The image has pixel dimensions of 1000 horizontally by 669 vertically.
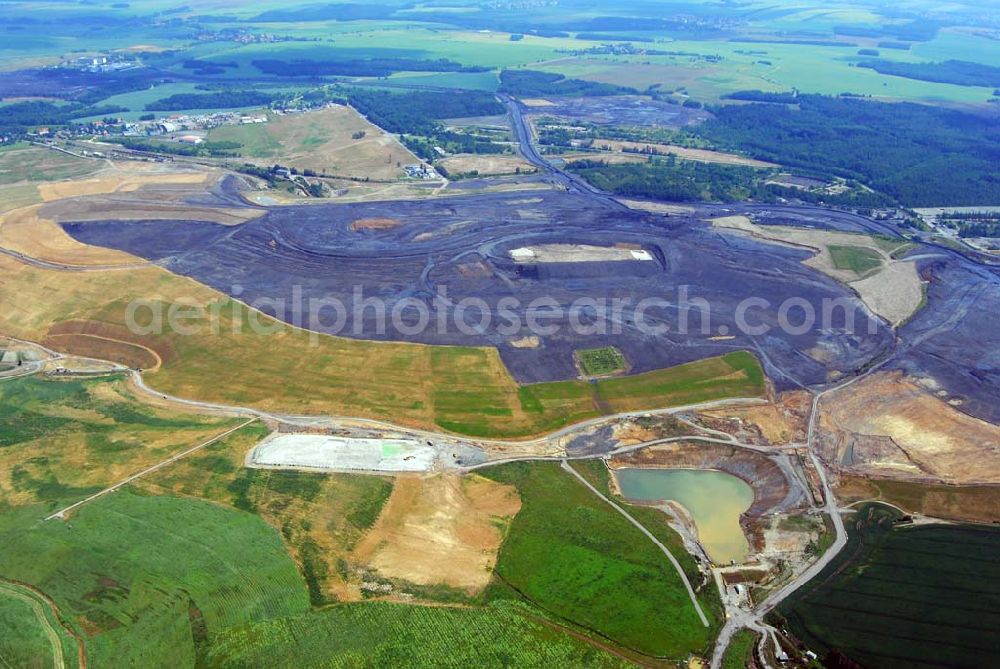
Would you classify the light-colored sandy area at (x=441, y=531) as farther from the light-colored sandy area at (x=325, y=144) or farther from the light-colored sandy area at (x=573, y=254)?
the light-colored sandy area at (x=325, y=144)

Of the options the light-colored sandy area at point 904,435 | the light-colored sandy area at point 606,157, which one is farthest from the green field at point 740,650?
the light-colored sandy area at point 606,157

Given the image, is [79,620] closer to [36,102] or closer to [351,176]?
[351,176]

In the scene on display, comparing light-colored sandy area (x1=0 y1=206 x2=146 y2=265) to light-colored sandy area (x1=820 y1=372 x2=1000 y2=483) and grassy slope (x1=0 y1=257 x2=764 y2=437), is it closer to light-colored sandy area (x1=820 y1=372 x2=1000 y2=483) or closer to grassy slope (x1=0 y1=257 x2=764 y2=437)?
grassy slope (x1=0 y1=257 x2=764 y2=437)

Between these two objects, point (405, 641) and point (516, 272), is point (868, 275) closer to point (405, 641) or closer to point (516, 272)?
point (516, 272)

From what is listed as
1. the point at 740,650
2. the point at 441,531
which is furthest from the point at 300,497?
the point at 740,650

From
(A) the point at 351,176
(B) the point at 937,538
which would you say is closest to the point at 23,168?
(A) the point at 351,176
